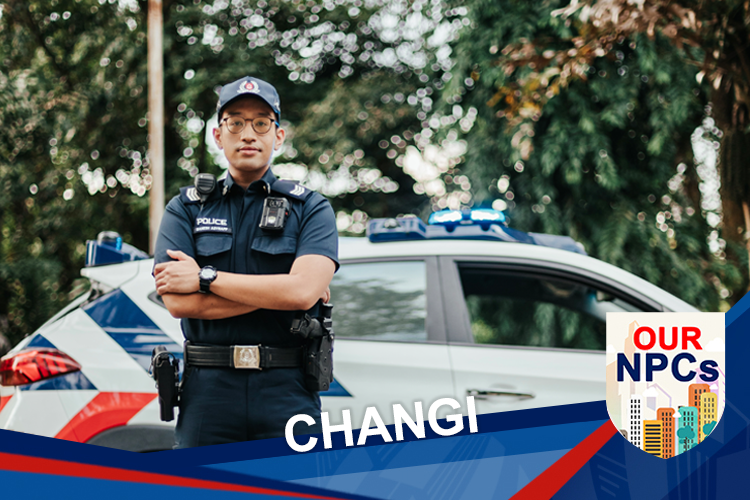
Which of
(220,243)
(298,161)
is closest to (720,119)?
(220,243)

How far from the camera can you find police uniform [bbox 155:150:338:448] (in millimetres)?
1755

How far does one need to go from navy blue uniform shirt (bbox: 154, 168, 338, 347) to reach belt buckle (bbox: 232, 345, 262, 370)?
0.09ft

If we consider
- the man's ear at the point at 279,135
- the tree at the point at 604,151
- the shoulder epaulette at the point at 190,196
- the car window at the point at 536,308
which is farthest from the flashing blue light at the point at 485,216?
the tree at the point at 604,151

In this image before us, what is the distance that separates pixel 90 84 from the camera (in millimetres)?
8172

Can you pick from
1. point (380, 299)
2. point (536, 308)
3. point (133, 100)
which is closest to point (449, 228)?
point (380, 299)

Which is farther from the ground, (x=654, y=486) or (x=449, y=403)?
(x=449, y=403)

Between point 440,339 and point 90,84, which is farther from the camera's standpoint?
point 90,84

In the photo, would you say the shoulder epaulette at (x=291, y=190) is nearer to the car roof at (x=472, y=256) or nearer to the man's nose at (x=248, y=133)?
the man's nose at (x=248, y=133)

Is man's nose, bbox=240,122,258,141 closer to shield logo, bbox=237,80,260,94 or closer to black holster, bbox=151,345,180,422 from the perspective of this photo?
shield logo, bbox=237,80,260,94

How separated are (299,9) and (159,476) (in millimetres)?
7864

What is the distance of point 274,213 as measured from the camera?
1824 millimetres

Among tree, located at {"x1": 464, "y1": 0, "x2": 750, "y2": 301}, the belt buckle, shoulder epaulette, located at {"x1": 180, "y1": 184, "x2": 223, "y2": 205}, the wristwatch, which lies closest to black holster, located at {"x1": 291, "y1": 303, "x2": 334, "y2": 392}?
the belt buckle

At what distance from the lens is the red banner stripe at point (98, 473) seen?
1.36 m

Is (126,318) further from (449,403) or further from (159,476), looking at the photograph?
(449,403)
